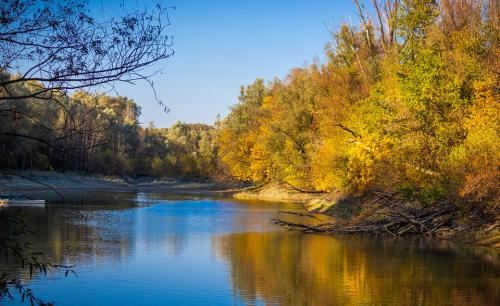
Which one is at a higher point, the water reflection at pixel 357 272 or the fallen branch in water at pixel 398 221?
the fallen branch in water at pixel 398 221

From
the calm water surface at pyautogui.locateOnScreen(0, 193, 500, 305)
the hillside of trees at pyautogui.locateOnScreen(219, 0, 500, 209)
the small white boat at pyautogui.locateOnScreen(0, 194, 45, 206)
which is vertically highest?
the hillside of trees at pyautogui.locateOnScreen(219, 0, 500, 209)

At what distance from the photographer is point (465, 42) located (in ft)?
90.8

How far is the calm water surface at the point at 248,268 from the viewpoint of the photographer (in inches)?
648

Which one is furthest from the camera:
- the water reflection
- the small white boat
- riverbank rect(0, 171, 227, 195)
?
riverbank rect(0, 171, 227, 195)

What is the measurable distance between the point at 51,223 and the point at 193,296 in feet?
57.2

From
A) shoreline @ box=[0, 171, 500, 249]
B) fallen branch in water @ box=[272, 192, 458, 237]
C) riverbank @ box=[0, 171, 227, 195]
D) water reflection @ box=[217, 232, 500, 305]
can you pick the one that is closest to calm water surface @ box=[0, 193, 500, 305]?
water reflection @ box=[217, 232, 500, 305]

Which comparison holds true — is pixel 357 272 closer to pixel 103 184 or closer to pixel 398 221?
pixel 398 221

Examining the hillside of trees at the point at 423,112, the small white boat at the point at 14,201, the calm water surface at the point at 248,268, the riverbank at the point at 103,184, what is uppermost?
the hillside of trees at the point at 423,112

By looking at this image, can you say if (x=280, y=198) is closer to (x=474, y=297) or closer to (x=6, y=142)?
(x=474, y=297)

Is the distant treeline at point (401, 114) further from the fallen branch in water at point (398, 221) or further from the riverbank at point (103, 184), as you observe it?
the riverbank at point (103, 184)

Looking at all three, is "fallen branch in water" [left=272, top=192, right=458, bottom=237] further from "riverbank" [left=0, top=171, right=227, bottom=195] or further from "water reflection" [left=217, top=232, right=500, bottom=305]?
"riverbank" [left=0, top=171, right=227, bottom=195]

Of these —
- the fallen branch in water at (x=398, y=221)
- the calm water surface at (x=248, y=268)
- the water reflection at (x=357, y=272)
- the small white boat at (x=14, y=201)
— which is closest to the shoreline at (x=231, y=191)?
the fallen branch in water at (x=398, y=221)

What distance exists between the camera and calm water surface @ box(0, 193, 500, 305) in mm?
16463

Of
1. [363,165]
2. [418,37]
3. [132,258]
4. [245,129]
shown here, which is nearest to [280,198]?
[245,129]
